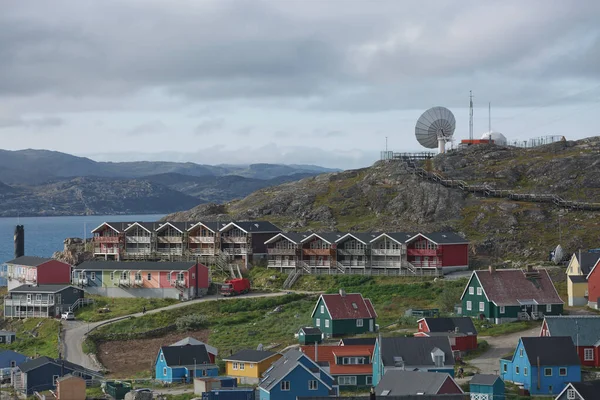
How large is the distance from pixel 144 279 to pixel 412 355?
44.2m

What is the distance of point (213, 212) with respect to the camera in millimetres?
132125

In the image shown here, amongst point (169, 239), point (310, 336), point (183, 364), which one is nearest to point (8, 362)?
point (183, 364)

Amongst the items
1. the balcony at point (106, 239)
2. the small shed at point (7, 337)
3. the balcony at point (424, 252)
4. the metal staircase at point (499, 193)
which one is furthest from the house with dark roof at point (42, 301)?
the metal staircase at point (499, 193)

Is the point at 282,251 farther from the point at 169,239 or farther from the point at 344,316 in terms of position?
the point at 344,316

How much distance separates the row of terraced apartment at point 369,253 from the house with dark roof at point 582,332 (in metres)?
33.2

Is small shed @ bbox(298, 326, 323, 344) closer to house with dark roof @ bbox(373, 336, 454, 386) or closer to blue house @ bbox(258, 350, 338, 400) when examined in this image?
house with dark roof @ bbox(373, 336, 454, 386)

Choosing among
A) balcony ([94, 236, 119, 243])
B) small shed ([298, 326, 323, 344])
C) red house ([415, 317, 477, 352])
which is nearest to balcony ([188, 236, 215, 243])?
balcony ([94, 236, 119, 243])

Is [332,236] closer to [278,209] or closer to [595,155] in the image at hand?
[278,209]

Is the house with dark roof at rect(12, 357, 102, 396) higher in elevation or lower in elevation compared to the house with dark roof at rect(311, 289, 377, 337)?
lower

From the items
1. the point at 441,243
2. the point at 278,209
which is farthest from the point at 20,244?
the point at 441,243

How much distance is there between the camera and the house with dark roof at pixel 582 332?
217 ft

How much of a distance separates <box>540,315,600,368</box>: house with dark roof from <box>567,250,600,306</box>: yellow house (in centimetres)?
1865

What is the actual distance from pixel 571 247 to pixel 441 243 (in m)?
13.4

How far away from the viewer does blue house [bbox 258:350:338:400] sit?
58.3m
